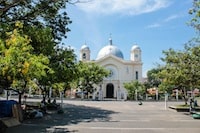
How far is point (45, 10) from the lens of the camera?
75.5 ft

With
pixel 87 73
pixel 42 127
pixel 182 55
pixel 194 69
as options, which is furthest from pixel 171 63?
pixel 87 73

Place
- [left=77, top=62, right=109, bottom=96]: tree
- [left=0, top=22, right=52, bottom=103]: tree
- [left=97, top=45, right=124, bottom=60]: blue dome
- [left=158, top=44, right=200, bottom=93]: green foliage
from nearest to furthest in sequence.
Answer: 1. [left=0, top=22, right=52, bottom=103]: tree
2. [left=158, top=44, right=200, bottom=93]: green foliage
3. [left=77, top=62, right=109, bottom=96]: tree
4. [left=97, top=45, right=124, bottom=60]: blue dome

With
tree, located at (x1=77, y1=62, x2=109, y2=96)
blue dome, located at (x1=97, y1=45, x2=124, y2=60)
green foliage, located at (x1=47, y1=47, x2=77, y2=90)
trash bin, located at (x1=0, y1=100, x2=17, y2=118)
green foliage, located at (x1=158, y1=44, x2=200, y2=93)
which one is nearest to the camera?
trash bin, located at (x1=0, y1=100, x2=17, y2=118)

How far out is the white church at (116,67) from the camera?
291ft

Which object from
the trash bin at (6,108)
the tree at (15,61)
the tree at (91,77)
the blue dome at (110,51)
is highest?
the blue dome at (110,51)

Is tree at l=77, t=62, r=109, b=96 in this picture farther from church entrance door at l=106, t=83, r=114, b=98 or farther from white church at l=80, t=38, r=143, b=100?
church entrance door at l=106, t=83, r=114, b=98

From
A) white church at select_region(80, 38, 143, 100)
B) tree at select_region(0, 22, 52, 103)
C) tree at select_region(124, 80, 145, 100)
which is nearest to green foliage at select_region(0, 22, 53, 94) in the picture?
tree at select_region(0, 22, 52, 103)

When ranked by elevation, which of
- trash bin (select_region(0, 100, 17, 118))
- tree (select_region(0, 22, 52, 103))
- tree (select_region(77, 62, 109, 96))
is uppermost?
tree (select_region(77, 62, 109, 96))

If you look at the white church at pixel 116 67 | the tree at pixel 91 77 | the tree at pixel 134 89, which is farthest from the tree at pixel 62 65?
the white church at pixel 116 67

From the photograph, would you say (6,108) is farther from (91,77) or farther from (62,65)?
(91,77)

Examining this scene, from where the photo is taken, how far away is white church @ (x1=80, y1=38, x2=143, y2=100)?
88694 millimetres

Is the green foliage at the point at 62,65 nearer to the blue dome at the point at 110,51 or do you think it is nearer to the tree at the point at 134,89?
the tree at the point at 134,89

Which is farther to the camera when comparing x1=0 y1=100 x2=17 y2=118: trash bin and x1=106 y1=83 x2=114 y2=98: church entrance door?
x1=106 y1=83 x2=114 y2=98: church entrance door

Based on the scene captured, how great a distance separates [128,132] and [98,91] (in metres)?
65.3
